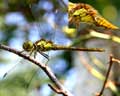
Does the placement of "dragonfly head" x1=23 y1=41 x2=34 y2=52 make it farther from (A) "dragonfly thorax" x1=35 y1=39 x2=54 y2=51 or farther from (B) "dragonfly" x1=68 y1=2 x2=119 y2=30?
(B) "dragonfly" x1=68 y1=2 x2=119 y2=30

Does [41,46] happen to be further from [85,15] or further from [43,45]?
[85,15]

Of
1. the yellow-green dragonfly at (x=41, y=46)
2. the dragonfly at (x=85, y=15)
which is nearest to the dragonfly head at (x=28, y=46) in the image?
the yellow-green dragonfly at (x=41, y=46)

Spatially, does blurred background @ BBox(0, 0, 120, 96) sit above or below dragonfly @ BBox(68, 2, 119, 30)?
below

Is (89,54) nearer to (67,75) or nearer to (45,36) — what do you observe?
(67,75)

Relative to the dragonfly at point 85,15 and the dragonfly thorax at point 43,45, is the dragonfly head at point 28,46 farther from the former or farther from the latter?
the dragonfly at point 85,15

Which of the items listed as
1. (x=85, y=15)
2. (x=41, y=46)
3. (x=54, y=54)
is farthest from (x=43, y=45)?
(x=54, y=54)

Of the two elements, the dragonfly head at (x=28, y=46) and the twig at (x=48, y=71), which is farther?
the dragonfly head at (x=28, y=46)

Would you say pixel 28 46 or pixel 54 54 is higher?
pixel 28 46

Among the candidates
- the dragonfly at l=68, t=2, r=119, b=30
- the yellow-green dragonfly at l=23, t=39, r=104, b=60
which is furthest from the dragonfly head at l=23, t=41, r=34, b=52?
the dragonfly at l=68, t=2, r=119, b=30
